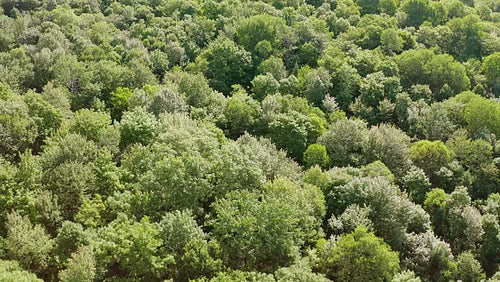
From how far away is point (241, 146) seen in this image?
4703 centimetres

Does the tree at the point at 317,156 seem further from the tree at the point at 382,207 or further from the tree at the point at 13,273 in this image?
the tree at the point at 13,273

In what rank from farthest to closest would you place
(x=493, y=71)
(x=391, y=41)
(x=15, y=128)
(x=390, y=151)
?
1. (x=391, y=41)
2. (x=493, y=71)
3. (x=390, y=151)
4. (x=15, y=128)

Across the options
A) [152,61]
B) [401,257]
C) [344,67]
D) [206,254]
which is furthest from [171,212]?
[344,67]

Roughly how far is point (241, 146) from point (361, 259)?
1901 centimetres

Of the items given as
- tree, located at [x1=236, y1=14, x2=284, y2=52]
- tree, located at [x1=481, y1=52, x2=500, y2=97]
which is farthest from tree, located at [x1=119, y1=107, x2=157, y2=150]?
tree, located at [x1=481, y1=52, x2=500, y2=97]

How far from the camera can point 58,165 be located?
42.1m

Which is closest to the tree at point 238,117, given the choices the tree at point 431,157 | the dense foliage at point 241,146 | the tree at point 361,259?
the dense foliage at point 241,146

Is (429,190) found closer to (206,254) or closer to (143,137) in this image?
(206,254)

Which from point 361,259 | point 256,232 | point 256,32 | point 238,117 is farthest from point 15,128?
point 256,32

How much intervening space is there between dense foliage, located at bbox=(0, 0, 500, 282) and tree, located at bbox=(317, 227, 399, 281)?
7.7 inches

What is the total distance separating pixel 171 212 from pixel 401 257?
25.4 meters

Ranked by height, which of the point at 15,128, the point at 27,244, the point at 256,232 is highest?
the point at 15,128

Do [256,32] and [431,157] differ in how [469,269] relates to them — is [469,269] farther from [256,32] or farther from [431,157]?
[256,32]

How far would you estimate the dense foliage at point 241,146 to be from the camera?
3553 centimetres
